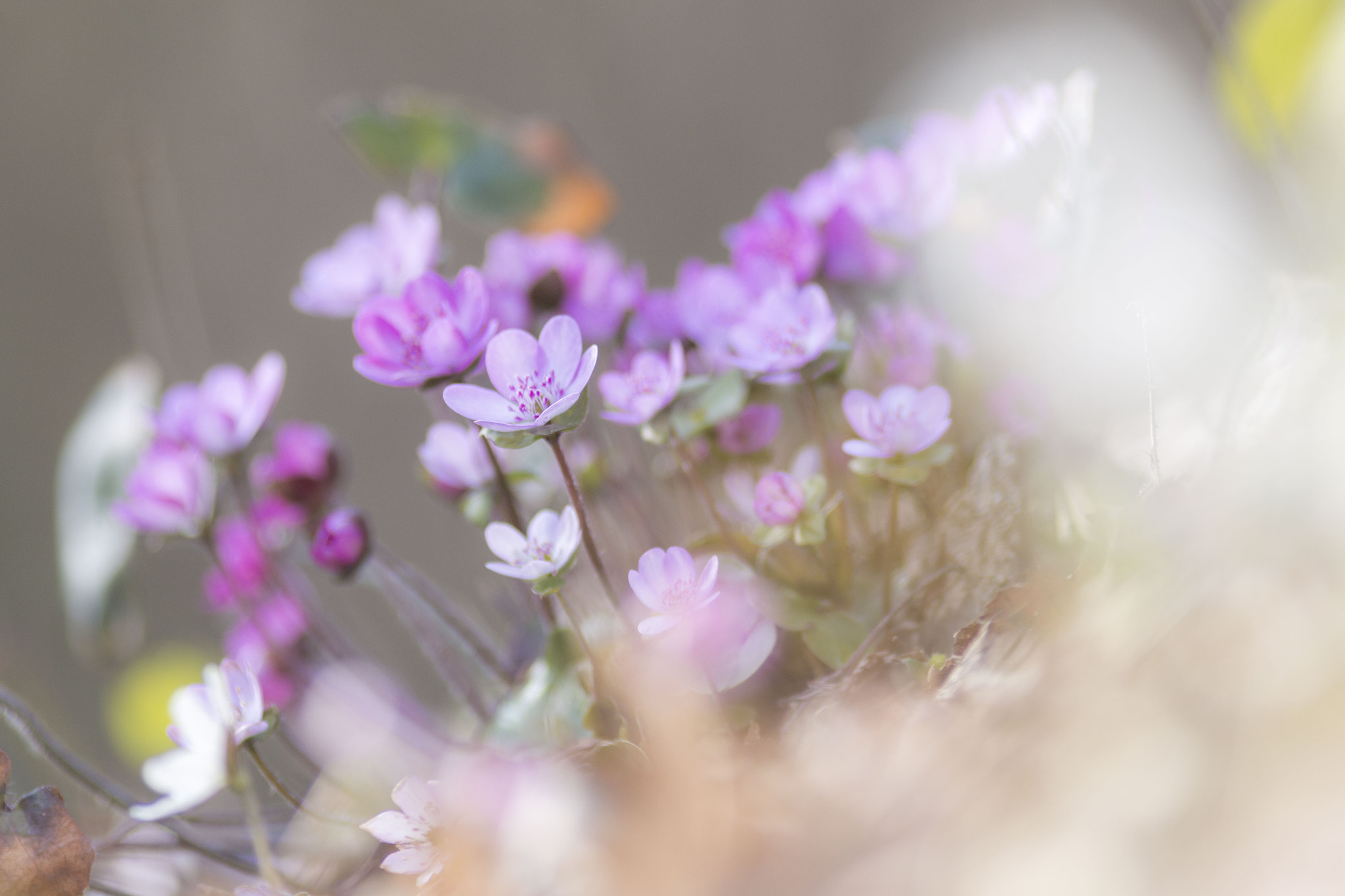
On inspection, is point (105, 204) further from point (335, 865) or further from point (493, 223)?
point (335, 865)

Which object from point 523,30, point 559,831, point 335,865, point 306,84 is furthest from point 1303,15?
point 306,84

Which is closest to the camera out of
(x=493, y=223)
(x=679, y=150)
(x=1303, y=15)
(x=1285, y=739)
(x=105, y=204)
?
(x=1285, y=739)

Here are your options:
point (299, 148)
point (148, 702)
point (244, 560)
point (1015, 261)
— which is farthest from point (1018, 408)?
point (299, 148)

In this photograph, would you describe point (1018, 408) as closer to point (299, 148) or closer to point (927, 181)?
point (927, 181)

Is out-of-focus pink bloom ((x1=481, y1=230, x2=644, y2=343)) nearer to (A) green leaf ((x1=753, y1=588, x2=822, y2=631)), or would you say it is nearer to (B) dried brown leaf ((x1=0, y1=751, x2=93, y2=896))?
(A) green leaf ((x1=753, y1=588, x2=822, y2=631))

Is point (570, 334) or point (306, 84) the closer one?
point (570, 334)

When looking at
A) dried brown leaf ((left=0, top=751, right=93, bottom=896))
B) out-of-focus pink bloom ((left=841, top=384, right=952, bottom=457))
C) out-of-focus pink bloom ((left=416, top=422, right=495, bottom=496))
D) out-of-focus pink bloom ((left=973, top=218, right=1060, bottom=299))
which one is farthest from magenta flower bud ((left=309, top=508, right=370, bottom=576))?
out-of-focus pink bloom ((left=973, top=218, right=1060, bottom=299))
